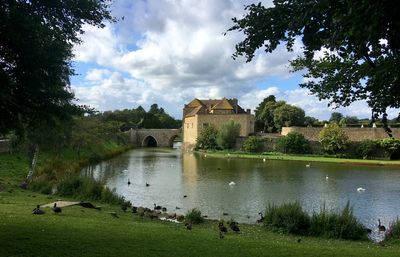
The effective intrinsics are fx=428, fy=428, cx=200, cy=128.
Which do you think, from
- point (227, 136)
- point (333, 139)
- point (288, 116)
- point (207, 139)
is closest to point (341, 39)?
point (333, 139)

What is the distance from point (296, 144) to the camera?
65438mm

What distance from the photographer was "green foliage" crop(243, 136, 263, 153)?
68.8 m

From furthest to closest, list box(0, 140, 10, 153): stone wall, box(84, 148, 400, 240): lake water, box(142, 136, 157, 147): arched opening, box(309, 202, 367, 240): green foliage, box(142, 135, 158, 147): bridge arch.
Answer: box(142, 136, 157, 147): arched opening, box(142, 135, 158, 147): bridge arch, box(0, 140, 10, 153): stone wall, box(84, 148, 400, 240): lake water, box(309, 202, 367, 240): green foliage

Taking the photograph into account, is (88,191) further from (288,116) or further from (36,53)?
(288,116)

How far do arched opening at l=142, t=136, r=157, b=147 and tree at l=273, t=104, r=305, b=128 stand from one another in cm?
3231

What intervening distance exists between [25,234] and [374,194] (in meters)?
22.6

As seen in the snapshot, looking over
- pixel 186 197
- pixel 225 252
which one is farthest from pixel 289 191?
pixel 225 252

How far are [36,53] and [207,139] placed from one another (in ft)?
A: 226

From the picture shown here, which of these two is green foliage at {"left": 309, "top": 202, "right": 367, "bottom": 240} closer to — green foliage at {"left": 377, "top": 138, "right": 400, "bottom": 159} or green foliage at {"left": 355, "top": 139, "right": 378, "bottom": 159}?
green foliage at {"left": 377, "top": 138, "right": 400, "bottom": 159}

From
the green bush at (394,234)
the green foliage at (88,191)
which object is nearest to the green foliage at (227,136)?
the green foliage at (88,191)

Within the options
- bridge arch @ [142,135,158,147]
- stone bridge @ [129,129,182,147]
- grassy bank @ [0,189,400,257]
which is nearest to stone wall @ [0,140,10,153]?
grassy bank @ [0,189,400,257]

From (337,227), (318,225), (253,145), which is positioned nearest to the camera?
(337,227)

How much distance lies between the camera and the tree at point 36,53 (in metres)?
7.61

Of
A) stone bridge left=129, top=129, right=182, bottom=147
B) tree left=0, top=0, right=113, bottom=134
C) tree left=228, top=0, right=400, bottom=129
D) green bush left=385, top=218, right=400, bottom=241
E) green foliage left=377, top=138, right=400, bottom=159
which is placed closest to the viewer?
tree left=228, top=0, right=400, bottom=129
